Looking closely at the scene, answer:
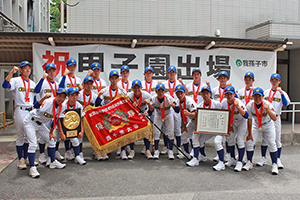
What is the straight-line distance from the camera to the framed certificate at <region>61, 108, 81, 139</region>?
16.7 ft

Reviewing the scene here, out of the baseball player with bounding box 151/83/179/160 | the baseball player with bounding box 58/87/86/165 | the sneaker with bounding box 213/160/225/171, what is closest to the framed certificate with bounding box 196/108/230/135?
the sneaker with bounding box 213/160/225/171

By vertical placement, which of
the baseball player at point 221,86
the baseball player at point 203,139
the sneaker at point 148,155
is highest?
the baseball player at point 221,86

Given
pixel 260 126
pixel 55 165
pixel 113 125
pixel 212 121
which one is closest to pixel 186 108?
pixel 212 121

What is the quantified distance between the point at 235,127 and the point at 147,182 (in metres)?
2.43

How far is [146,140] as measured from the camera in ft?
19.8

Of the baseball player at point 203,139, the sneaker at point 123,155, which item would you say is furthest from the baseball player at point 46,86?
the baseball player at point 203,139

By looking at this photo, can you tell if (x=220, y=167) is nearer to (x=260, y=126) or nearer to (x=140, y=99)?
(x=260, y=126)

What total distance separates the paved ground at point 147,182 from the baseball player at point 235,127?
0.36 m

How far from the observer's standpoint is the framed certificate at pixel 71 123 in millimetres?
5090

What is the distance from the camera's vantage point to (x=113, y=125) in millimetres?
5551

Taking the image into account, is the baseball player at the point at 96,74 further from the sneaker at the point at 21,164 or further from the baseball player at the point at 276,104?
the baseball player at the point at 276,104

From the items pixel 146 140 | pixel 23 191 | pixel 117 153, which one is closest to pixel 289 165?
pixel 146 140

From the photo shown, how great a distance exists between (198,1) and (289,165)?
753 cm

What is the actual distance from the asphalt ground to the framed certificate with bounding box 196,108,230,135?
837mm
